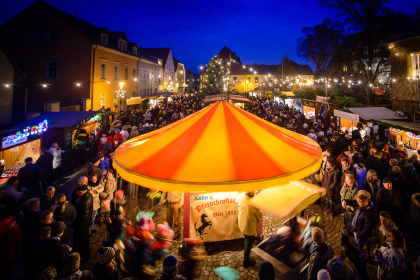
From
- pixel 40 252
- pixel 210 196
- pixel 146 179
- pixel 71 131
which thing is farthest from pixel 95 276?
pixel 71 131

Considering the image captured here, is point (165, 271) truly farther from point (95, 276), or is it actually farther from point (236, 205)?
point (236, 205)

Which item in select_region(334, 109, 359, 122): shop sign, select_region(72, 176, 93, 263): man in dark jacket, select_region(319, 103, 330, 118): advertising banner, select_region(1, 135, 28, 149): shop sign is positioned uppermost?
select_region(319, 103, 330, 118): advertising banner

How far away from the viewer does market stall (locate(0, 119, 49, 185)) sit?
23.4 feet

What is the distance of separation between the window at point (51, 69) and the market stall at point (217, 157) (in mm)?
22414

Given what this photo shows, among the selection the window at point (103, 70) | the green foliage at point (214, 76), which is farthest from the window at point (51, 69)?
the green foliage at point (214, 76)

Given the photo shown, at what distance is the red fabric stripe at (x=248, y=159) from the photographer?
2598mm

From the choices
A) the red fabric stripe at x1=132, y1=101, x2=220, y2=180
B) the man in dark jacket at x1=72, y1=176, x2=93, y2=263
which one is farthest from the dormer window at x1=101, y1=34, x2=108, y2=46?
the red fabric stripe at x1=132, y1=101, x2=220, y2=180

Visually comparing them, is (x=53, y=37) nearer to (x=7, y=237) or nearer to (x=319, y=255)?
(x=7, y=237)

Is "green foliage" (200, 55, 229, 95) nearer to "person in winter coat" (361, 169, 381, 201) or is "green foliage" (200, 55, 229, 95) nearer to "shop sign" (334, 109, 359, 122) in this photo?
"shop sign" (334, 109, 359, 122)

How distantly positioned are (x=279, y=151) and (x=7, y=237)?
4597 mm

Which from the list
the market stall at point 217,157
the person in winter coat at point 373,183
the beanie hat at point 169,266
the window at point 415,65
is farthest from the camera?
the window at point 415,65

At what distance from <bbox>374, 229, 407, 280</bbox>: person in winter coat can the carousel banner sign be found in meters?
2.50

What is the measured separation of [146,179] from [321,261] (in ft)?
8.75

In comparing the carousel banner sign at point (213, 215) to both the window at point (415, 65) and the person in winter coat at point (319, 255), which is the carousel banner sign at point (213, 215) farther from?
the window at point (415, 65)
